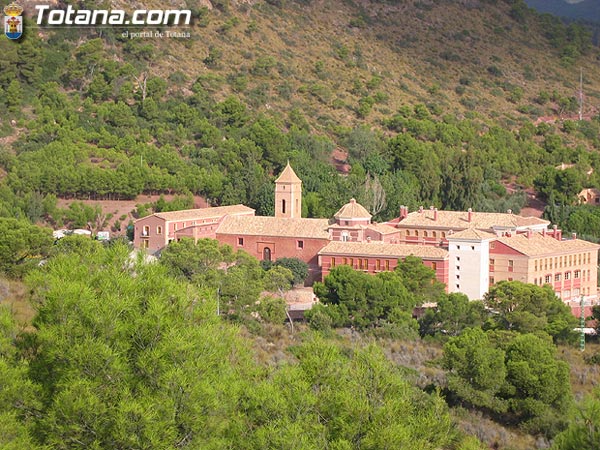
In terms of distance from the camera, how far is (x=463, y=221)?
5056 cm

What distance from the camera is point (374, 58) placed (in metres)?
88.6

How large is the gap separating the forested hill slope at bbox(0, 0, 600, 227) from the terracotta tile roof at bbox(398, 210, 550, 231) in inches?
210

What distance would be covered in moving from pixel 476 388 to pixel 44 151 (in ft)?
112

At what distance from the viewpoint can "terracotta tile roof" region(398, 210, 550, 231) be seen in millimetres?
49938

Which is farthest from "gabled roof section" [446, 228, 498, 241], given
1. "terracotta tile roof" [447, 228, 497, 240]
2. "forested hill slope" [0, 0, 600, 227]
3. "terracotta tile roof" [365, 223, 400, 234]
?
"forested hill slope" [0, 0, 600, 227]

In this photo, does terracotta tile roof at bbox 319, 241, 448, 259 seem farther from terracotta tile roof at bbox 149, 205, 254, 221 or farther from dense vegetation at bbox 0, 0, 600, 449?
terracotta tile roof at bbox 149, 205, 254, 221

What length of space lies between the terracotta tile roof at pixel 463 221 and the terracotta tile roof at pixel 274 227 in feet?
14.9

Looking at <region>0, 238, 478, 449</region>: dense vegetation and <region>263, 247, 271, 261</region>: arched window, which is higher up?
<region>263, 247, 271, 261</region>: arched window

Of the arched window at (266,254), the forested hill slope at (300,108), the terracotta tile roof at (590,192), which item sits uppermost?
the forested hill slope at (300,108)

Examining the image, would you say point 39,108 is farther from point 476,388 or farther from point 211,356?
point 211,356

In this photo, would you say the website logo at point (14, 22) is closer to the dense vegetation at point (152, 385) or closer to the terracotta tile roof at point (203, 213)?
the terracotta tile roof at point (203, 213)

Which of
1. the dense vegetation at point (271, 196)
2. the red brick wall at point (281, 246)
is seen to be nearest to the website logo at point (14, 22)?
the dense vegetation at point (271, 196)

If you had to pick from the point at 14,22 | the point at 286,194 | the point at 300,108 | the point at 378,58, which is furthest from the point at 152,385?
the point at 378,58

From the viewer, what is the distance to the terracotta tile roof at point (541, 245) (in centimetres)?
4550
